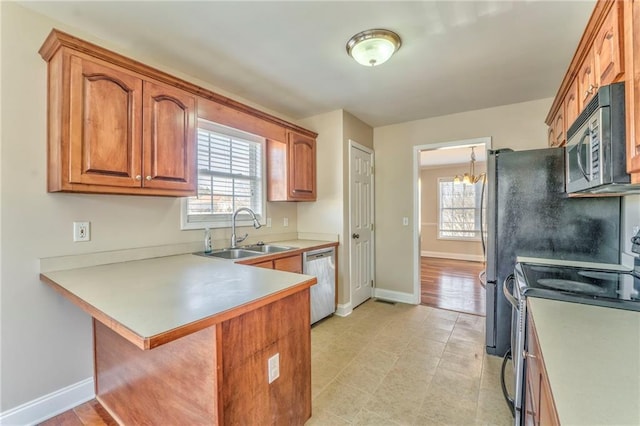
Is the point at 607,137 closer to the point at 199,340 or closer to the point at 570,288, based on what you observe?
the point at 570,288

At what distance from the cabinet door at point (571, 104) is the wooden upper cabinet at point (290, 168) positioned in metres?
2.39

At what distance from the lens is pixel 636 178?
96cm

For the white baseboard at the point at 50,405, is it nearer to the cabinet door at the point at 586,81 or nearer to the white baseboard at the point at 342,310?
the white baseboard at the point at 342,310

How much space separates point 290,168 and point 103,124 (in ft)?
5.84

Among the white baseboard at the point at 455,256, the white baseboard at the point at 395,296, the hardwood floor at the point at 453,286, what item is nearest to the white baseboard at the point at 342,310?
the white baseboard at the point at 395,296

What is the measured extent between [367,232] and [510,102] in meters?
2.24

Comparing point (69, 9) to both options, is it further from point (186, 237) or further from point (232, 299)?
point (232, 299)

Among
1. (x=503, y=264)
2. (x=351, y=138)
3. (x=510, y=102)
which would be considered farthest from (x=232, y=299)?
(x=510, y=102)

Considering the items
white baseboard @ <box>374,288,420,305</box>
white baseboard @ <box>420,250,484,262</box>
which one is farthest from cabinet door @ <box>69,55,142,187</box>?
white baseboard @ <box>420,250,484,262</box>

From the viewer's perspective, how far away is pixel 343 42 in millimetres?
2021

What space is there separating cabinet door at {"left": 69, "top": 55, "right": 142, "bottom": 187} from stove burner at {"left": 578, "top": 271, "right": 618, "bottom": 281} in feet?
9.22

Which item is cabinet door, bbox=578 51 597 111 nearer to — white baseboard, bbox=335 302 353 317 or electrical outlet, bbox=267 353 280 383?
electrical outlet, bbox=267 353 280 383

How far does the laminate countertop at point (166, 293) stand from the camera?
3.16 feet

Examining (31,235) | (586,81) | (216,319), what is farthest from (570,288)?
(31,235)
